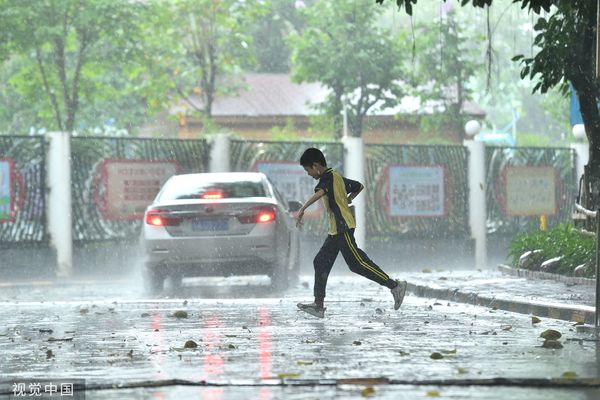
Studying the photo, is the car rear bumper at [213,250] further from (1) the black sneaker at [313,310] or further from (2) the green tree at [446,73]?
(2) the green tree at [446,73]

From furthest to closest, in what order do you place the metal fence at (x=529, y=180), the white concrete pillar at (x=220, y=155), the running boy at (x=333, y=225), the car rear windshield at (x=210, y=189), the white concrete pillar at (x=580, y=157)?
the white concrete pillar at (x=580, y=157)
the metal fence at (x=529, y=180)
the white concrete pillar at (x=220, y=155)
the car rear windshield at (x=210, y=189)
the running boy at (x=333, y=225)

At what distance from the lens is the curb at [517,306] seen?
44.8ft

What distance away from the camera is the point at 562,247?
64.4ft

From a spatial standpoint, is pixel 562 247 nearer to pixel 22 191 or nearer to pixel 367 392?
pixel 22 191

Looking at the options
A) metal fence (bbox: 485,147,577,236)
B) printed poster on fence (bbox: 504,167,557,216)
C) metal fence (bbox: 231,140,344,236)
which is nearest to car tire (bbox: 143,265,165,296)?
metal fence (bbox: 231,140,344,236)

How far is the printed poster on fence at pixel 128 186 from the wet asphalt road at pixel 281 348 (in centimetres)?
818

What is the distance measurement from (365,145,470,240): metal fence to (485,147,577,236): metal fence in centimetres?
63

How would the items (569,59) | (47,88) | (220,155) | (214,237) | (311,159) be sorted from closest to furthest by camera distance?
(311,159) < (569,59) < (214,237) < (220,155) < (47,88)

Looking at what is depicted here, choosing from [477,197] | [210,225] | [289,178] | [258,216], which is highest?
[289,178]

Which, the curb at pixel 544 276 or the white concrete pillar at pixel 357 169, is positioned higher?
the white concrete pillar at pixel 357 169

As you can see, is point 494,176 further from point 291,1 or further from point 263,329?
point 291,1

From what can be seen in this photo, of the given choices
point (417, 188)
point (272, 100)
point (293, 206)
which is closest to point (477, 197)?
point (417, 188)

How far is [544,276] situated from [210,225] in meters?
4.50

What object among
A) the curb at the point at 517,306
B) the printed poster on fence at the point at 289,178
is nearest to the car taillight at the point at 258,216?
the curb at the point at 517,306
